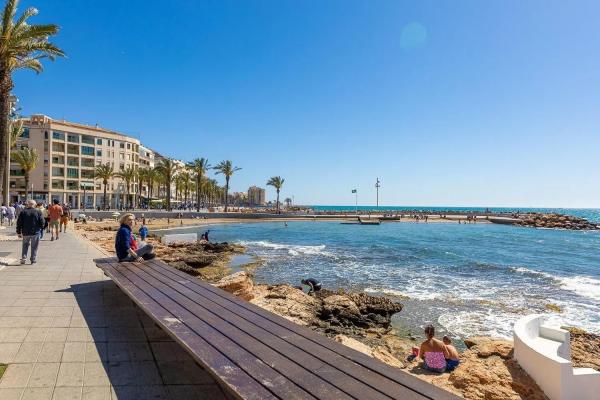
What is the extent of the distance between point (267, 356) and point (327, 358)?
570 mm

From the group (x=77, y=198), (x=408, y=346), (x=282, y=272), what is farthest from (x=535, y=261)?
(x=77, y=198)

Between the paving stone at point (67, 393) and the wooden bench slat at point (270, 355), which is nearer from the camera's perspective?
the wooden bench slat at point (270, 355)

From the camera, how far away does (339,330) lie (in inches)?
451

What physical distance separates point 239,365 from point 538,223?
10089 centimetres

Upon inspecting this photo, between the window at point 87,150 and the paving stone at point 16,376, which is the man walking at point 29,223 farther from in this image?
the window at point 87,150

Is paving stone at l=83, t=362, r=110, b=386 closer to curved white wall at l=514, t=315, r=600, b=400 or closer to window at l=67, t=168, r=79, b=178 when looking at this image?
curved white wall at l=514, t=315, r=600, b=400

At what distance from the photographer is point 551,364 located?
575 cm

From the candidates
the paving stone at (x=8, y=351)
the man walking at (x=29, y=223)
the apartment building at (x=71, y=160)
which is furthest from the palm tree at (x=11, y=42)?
the apartment building at (x=71, y=160)

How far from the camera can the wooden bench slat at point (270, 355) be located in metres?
3.11

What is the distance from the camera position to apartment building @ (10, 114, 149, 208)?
2835 inches

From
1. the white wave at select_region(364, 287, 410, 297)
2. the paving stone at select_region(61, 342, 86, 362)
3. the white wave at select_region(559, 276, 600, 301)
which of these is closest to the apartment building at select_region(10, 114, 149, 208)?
the white wave at select_region(364, 287, 410, 297)

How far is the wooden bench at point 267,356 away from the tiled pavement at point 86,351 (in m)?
0.57

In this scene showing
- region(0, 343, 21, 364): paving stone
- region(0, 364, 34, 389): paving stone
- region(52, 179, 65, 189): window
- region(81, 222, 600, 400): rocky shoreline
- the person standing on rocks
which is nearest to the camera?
region(0, 364, 34, 389): paving stone

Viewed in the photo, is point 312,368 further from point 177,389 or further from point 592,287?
point 592,287
